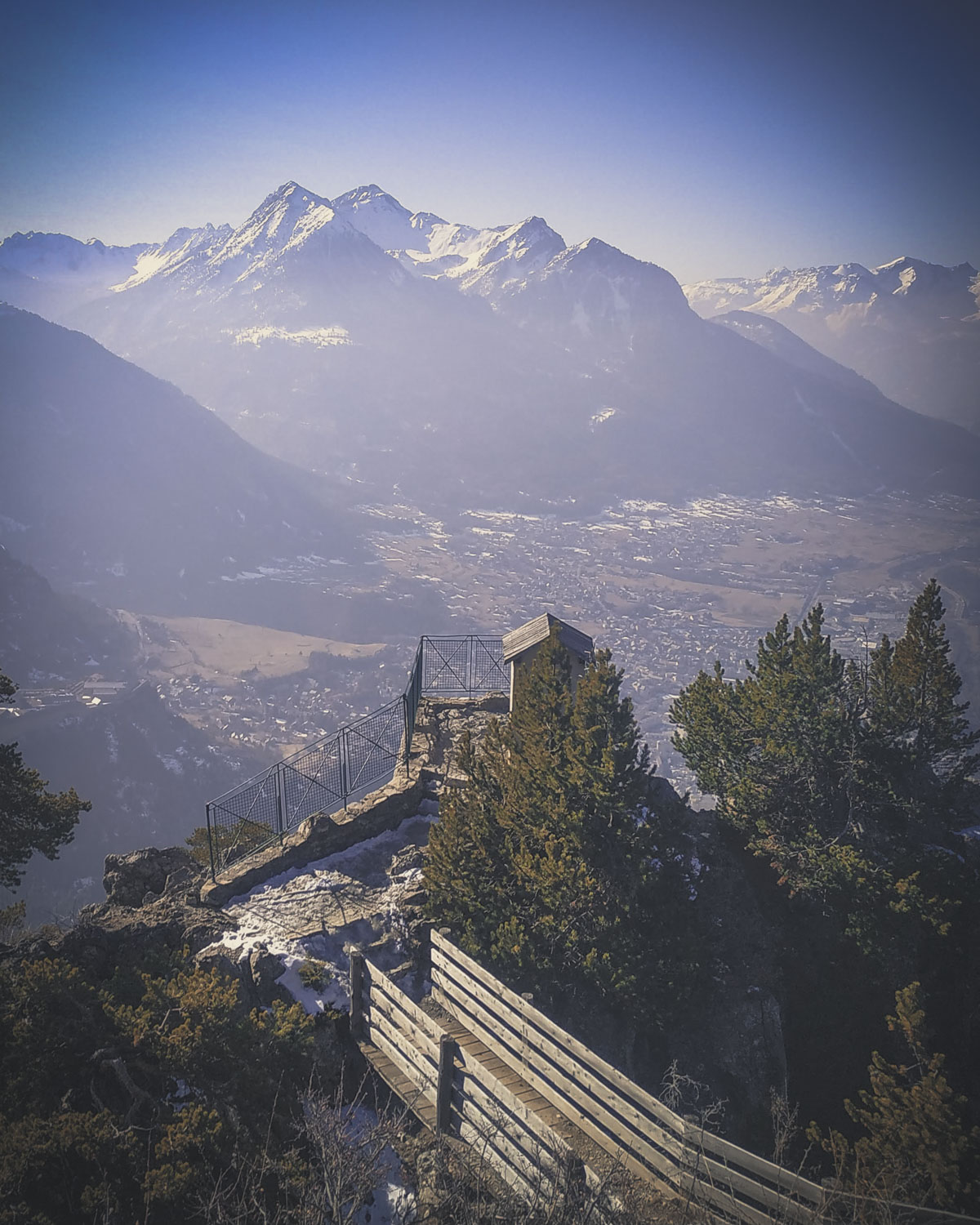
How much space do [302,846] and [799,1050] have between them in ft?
39.2

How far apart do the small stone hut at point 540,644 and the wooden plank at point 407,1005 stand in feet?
37.3

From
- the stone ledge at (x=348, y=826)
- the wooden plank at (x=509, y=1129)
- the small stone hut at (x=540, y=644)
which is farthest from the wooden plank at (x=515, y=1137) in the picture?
the small stone hut at (x=540, y=644)

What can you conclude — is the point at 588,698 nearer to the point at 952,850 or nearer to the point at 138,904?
the point at 952,850

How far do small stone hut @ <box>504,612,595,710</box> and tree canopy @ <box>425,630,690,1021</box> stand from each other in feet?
17.3

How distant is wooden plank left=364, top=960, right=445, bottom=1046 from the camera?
474 inches

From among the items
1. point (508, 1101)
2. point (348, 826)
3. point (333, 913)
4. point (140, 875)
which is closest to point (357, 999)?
point (508, 1101)

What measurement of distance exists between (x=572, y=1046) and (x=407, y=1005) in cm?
302

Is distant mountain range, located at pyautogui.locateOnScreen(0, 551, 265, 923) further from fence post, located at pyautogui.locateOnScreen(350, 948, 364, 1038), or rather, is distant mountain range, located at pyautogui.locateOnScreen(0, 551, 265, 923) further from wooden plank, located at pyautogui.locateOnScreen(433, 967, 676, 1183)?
wooden plank, located at pyautogui.locateOnScreen(433, 967, 676, 1183)

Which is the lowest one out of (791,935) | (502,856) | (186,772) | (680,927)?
(186,772)

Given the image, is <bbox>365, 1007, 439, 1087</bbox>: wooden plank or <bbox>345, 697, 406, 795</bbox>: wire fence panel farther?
<bbox>345, 697, 406, 795</bbox>: wire fence panel

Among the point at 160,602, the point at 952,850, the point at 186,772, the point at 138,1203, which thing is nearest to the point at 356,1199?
the point at 138,1203

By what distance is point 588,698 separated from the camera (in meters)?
17.3

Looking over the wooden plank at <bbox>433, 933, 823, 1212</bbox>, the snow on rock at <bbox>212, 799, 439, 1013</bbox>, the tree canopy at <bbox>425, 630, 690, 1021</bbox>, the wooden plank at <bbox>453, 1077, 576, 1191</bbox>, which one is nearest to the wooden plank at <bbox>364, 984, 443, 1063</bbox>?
the wooden plank at <bbox>453, 1077, 576, 1191</bbox>

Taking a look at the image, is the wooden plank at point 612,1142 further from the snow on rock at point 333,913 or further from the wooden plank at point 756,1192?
the snow on rock at point 333,913
